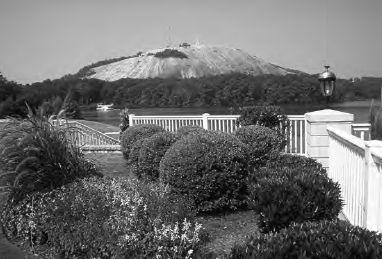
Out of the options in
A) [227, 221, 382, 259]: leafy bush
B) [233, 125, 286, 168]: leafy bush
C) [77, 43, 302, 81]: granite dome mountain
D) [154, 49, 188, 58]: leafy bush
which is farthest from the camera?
Result: [154, 49, 188, 58]: leafy bush

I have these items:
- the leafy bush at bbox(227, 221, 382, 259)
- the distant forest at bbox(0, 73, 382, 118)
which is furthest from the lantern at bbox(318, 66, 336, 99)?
the distant forest at bbox(0, 73, 382, 118)

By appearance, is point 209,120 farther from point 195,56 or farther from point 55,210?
point 195,56

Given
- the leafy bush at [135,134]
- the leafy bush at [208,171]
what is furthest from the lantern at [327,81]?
the leafy bush at [135,134]

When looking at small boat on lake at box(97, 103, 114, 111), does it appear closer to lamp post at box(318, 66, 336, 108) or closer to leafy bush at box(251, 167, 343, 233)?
lamp post at box(318, 66, 336, 108)

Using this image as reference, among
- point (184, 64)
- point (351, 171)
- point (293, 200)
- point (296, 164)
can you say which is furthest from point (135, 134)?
point (184, 64)

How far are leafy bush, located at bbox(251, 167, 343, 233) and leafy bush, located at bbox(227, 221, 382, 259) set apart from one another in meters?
1.03

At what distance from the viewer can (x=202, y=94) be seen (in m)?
30.3

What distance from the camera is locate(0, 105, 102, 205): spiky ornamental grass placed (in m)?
4.45

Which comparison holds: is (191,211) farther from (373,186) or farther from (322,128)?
(322,128)

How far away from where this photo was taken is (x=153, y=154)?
6133 millimetres

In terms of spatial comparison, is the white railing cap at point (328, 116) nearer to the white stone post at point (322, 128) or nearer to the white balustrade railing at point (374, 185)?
the white stone post at point (322, 128)

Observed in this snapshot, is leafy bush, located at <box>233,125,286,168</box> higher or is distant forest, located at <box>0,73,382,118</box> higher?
distant forest, located at <box>0,73,382,118</box>

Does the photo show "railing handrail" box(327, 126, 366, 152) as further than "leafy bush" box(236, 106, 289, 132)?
No

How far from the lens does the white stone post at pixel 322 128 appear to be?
608cm
